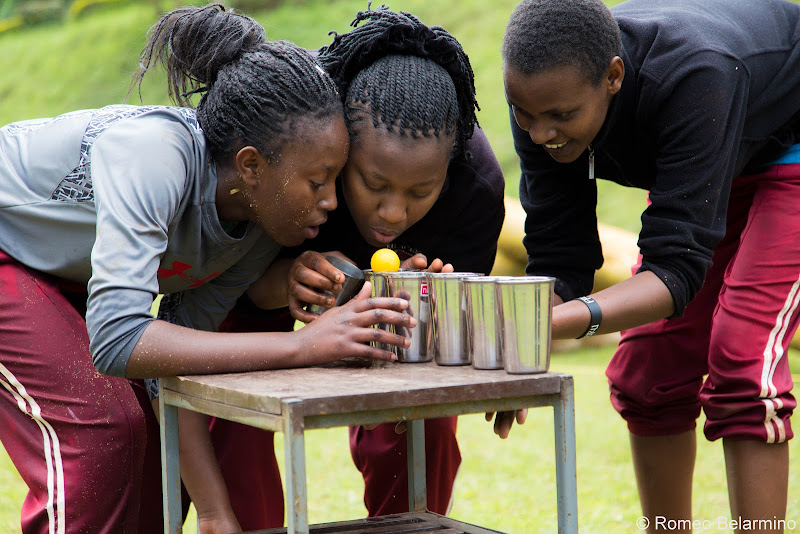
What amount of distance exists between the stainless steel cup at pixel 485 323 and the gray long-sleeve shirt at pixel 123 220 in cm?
69

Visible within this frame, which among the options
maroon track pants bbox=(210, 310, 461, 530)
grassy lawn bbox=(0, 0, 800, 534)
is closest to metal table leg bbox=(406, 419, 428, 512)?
maroon track pants bbox=(210, 310, 461, 530)

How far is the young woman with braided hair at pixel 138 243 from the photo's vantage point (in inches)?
85.1

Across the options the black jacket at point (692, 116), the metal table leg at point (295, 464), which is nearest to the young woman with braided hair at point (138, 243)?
the metal table leg at point (295, 464)

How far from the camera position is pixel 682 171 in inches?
105

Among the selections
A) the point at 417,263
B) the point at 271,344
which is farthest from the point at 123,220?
the point at 417,263

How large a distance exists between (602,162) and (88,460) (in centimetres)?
177

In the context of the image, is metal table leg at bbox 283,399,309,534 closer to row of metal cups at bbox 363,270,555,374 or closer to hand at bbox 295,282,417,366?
hand at bbox 295,282,417,366

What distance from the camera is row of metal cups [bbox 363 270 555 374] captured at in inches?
85.1

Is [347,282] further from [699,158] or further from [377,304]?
[699,158]

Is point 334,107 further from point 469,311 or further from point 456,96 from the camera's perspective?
point 469,311

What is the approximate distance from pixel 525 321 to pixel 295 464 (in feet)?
2.00

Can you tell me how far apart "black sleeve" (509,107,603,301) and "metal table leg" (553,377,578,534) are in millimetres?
1054

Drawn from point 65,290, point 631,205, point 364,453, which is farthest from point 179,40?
point 631,205

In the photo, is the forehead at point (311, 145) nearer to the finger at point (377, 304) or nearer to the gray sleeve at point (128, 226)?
the gray sleeve at point (128, 226)
